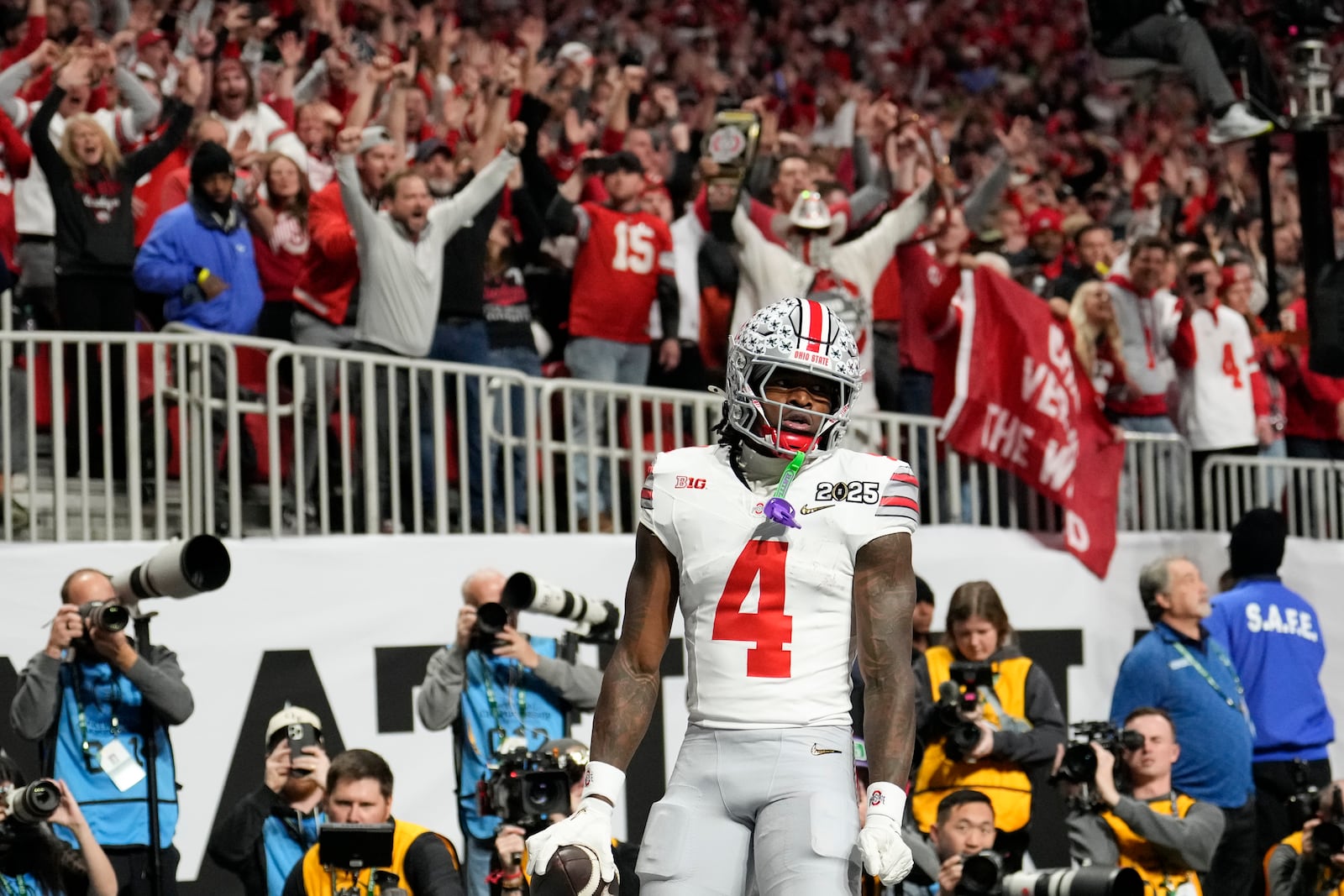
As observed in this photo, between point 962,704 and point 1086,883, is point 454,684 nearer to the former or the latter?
point 962,704

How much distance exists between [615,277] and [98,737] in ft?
14.6

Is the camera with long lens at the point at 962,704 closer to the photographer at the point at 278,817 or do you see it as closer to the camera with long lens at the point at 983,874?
the camera with long lens at the point at 983,874

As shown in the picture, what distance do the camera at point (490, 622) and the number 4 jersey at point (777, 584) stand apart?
331 cm

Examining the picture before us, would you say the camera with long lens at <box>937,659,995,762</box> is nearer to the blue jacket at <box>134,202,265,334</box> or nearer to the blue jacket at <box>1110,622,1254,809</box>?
the blue jacket at <box>1110,622,1254,809</box>

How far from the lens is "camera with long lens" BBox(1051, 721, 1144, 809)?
8125 mm

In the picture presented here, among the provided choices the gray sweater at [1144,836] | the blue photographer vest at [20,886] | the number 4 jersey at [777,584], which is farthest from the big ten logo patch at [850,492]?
the blue photographer vest at [20,886]

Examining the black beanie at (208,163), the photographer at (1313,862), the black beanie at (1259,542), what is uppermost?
the black beanie at (208,163)

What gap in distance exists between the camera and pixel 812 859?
4.86 meters

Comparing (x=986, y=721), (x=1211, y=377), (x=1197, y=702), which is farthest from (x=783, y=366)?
(x=1211, y=377)

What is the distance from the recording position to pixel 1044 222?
604 inches

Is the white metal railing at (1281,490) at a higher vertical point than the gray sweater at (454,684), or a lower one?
higher

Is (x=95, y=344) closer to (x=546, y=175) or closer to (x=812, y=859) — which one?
(x=546, y=175)

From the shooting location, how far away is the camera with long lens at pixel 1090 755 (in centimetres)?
812

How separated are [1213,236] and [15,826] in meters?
11.6
